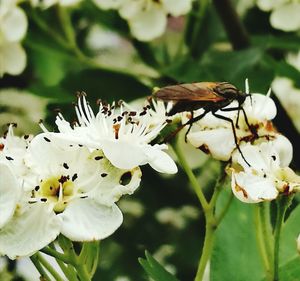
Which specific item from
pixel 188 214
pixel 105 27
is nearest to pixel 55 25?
pixel 105 27

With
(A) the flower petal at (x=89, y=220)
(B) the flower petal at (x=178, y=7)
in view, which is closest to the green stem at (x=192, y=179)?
(A) the flower petal at (x=89, y=220)

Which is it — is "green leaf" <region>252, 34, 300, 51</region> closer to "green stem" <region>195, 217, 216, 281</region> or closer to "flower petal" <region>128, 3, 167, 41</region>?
"flower petal" <region>128, 3, 167, 41</region>

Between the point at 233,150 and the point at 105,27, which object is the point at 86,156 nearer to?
the point at 233,150

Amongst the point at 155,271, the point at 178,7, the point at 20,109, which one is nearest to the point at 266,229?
the point at 155,271

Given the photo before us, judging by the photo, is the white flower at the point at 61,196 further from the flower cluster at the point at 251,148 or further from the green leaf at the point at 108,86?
the green leaf at the point at 108,86

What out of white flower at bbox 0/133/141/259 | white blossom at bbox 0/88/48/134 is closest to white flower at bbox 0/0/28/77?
white blossom at bbox 0/88/48/134
